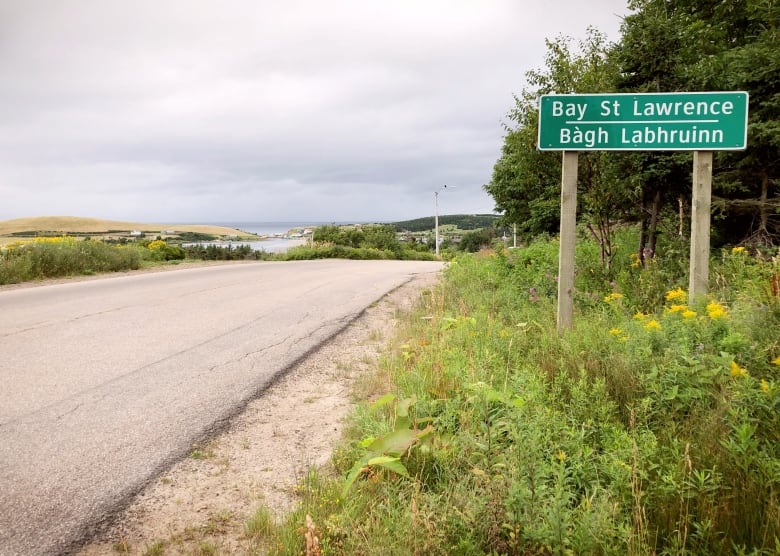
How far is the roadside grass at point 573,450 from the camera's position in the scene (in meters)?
2.41

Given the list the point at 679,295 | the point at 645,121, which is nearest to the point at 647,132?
the point at 645,121

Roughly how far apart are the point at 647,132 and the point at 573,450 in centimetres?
Answer: 420

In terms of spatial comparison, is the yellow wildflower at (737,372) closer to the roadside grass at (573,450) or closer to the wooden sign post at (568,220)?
the roadside grass at (573,450)

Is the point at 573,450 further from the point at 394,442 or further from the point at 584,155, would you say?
the point at 584,155

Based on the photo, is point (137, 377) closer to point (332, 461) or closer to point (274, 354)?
point (274, 354)

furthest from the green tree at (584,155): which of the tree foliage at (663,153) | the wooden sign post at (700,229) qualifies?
the wooden sign post at (700,229)

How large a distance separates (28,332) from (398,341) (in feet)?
16.6

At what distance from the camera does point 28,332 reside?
7.25 m

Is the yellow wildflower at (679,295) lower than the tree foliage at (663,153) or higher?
lower

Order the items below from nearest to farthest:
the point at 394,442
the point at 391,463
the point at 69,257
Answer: the point at 391,463 → the point at 394,442 → the point at 69,257

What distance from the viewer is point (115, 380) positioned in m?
5.25

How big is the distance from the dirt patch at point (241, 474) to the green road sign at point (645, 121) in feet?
11.7

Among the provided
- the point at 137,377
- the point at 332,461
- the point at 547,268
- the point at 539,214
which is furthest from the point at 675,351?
the point at 539,214

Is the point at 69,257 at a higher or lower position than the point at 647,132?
lower
